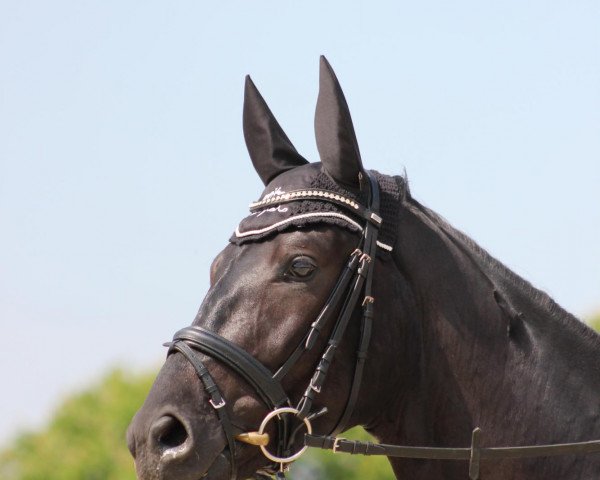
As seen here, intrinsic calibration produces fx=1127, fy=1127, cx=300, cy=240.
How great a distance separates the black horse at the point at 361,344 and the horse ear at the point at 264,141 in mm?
173

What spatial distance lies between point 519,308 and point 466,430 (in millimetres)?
767

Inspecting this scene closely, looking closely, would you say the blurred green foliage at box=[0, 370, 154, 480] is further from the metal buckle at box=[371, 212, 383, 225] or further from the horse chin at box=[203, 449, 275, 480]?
the horse chin at box=[203, 449, 275, 480]

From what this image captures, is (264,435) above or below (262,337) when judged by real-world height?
below

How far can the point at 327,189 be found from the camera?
6066mm

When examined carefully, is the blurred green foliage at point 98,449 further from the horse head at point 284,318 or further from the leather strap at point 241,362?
the leather strap at point 241,362

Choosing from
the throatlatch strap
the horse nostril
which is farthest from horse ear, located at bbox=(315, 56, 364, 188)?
the horse nostril

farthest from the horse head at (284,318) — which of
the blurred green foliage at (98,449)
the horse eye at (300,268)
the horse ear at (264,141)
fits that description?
the blurred green foliage at (98,449)

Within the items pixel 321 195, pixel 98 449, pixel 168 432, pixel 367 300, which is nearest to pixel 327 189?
pixel 321 195

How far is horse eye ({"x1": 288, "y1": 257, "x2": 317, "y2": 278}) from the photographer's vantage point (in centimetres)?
575

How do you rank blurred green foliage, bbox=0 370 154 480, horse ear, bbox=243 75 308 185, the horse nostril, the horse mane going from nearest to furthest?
the horse nostril < the horse mane < horse ear, bbox=243 75 308 185 < blurred green foliage, bbox=0 370 154 480

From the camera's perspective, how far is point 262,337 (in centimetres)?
564

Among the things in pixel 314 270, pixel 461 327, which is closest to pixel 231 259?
pixel 314 270

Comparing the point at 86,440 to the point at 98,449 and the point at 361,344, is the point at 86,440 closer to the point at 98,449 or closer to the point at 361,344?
the point at 98,449

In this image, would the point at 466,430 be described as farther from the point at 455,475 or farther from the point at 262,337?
the point at 262,337
